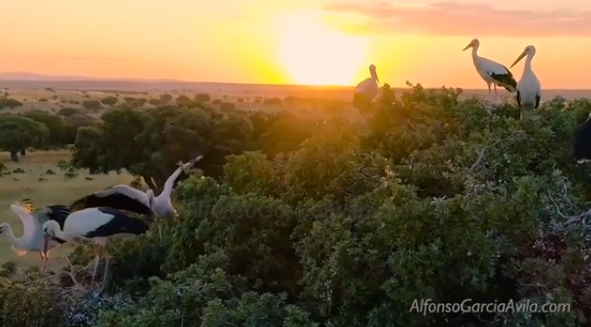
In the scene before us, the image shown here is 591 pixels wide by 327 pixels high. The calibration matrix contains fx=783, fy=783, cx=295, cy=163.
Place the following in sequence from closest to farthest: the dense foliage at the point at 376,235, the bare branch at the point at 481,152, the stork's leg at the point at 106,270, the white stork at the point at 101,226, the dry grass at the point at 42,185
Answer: the dense foliage at the point at 376,235 < the bare branch at the point at 481,152 < the stork's leg at the point at 106,270 < the white stork at the point at 101,226 < the dry grass at the point at 42,185

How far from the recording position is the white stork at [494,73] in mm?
9177

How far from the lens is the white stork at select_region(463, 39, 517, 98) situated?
9177 mm

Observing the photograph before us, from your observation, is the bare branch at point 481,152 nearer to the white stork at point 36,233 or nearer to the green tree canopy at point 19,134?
the white stork at point 36,233

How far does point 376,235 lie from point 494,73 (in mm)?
4916

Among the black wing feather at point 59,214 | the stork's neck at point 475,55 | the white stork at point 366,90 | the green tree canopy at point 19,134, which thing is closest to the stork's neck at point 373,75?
the white stork at point 366,90

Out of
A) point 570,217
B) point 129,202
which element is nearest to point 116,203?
point 129,202

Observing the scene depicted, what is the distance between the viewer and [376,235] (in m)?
5.07

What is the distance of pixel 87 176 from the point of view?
89.4 ft

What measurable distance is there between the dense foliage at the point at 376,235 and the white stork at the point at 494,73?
1243 millimetres

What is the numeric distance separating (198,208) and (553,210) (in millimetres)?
2943

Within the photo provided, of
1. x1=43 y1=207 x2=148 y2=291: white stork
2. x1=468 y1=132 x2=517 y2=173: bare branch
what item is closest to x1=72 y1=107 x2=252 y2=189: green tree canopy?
x1=43 y1=207 x2=148 y2=291: white stork

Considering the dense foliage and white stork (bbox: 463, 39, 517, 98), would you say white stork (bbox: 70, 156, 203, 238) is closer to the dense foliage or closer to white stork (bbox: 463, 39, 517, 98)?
the dense foliage

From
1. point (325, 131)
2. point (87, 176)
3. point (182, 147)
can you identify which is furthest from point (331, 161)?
point (87, 176)

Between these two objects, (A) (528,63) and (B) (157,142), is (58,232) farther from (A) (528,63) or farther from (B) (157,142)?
(B) (157,142)
